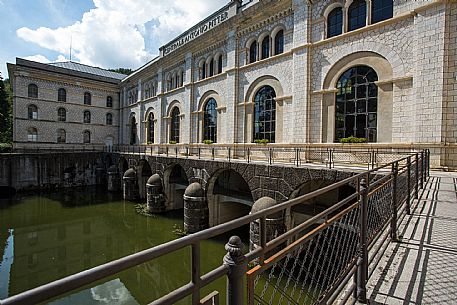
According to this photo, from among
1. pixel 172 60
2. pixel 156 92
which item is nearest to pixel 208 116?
pixel 172 60

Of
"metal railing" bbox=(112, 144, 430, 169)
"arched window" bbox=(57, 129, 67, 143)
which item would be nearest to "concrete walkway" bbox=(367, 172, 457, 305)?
"metal railing" bbox=(112, 144, 430, 169)

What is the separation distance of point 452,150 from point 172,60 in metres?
21.9

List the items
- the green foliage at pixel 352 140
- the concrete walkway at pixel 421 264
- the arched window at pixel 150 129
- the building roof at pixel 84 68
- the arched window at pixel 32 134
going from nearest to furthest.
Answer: the concrete walkway at pixel 421 264 < the green foliage at pixel 352 140 < the arched window at pixel 32 134 < the arched window at pixel 150 129 < the building roof at pixel 84 68

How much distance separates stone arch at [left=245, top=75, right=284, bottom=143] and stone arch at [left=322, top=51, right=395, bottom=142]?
2.62 metres

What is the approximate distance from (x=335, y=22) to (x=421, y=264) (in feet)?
42.4

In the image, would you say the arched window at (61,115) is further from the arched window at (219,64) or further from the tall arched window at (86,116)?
the arched window at (219,64)

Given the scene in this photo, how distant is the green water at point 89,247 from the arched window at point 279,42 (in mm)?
11314

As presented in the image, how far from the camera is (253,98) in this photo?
54.0 ft

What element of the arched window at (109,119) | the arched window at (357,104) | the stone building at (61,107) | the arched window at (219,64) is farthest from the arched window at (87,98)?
the arched window at (357,104)

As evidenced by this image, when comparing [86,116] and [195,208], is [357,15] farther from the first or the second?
[86,116]

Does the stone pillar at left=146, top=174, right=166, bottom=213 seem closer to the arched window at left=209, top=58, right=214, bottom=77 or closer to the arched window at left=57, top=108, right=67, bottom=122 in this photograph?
the arched window at left=209, top=58, right=214, bottom=77

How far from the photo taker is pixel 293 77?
540 inches

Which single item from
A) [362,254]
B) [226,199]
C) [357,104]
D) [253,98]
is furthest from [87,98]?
[362,254]

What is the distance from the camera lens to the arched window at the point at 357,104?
11.4 meters
